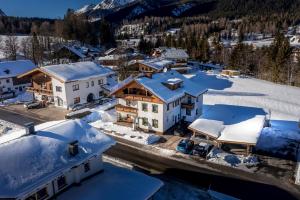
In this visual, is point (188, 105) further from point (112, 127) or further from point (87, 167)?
point (87, 167)

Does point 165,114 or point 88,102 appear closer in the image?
point 165,114

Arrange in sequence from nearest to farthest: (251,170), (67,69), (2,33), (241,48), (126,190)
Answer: (126,190), (251,170), (67,69), (241,48), (2,33)

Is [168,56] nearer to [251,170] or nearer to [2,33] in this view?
[251,170]

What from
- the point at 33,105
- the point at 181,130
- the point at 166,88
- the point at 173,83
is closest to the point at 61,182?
the point at 181,130

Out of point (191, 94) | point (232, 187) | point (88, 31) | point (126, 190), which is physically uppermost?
point (88, 31)

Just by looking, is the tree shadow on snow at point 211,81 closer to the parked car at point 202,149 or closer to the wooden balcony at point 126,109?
the wooden balcony at point 126,109

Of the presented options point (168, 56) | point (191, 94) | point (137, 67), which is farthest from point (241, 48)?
point (191, 94)
